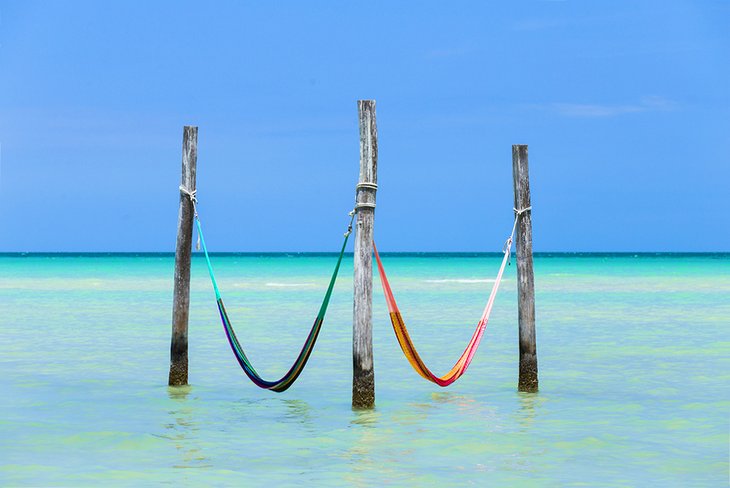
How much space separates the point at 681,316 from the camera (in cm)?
2438

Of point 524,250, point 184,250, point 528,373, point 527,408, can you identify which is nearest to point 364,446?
point 527,408

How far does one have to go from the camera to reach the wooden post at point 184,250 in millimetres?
11117

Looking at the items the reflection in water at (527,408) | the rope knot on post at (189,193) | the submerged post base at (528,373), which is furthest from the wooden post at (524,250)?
the rope knot on post at (189,193)

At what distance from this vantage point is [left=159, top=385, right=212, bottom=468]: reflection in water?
814 centimetres

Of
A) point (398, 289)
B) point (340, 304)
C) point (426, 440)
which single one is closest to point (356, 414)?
point (426, 440)

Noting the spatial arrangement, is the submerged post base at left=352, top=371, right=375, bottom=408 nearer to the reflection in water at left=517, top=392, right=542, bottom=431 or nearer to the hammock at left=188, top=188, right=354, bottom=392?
the hammock at left=188, top=188, right=354, bottom=392

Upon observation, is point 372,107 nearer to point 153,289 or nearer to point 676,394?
point 676,394

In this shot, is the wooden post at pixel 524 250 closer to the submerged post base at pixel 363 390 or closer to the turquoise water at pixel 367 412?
the turquoise water at pixel 367 412

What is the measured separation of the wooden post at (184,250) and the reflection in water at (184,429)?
0.44 m

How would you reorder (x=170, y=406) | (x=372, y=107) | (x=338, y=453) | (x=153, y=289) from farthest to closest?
(x=153, y=289) → (x=170, y=406) → (x=372, y=107) → (x=338, y=453)

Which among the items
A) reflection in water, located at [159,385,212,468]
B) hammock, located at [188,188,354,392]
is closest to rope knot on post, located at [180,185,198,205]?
hammock, located at [188,188,354,392]

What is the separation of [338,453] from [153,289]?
32.7 meters

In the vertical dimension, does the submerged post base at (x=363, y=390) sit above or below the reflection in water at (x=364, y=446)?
above


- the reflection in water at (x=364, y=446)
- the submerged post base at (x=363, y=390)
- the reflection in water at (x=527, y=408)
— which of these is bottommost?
the reflection in water at (x=364, y=446)
